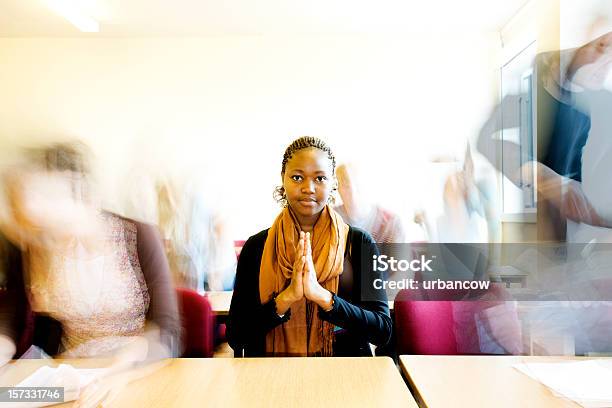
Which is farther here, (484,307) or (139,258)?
(484,307)

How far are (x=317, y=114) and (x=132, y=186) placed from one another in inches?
13.4

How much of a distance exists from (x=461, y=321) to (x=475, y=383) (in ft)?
0.54

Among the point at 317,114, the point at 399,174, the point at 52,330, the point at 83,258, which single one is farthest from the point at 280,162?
the point at 52,330

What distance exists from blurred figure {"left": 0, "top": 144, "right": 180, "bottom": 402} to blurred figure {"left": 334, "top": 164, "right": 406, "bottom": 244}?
0.34 metres

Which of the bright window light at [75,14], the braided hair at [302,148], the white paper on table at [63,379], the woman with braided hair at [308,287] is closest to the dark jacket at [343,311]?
the woman with braided hair at [308,287]

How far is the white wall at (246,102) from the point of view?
2.27 feet

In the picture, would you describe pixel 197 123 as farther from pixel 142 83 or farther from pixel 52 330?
pixel 52 330

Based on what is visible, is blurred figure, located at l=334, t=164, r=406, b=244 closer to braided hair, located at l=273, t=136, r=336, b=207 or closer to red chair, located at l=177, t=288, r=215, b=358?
braided hair, located at l=273, t=136, r=336, b=207

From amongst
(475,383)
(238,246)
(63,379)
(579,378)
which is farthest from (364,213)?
(63,379)

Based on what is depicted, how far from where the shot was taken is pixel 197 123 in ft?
2.41

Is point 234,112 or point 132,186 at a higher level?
point 234,112

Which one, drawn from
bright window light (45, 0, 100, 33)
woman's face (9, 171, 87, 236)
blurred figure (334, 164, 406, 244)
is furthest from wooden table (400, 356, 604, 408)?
bright window light (45, 0, 100, 33)

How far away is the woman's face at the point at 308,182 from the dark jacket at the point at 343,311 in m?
0.09

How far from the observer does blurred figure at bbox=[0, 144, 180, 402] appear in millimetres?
704
